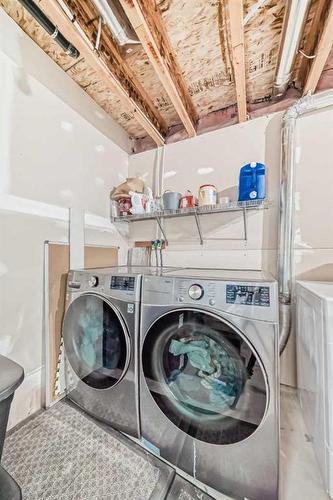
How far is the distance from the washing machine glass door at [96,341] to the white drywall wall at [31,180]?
0.76ft

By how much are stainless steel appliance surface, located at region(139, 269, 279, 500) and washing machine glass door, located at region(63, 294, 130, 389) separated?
187 mm

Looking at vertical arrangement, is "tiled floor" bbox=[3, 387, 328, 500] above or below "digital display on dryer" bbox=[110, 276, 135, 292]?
below

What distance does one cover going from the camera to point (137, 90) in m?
1.92

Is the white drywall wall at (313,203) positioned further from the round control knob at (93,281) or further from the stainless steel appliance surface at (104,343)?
the round control knob at (93,281)

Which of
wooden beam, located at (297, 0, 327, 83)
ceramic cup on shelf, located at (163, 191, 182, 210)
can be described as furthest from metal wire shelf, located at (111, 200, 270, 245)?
wooden beam, located at (297, 0, 327, 83)

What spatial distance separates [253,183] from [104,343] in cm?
157

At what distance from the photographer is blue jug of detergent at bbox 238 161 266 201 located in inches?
63.9

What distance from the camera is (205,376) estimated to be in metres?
1.11

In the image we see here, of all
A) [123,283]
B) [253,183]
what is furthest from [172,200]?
[123,283]

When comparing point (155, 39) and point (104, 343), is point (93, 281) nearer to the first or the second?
point (104, 343)

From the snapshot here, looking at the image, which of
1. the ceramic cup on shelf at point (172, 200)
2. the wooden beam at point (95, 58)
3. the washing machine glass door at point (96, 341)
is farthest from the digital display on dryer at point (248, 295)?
the wooden beam at point (95, 58)

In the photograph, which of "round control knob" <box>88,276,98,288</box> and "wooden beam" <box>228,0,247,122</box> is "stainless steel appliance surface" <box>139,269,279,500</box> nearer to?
"round control knob" <box>88,276,98,288</box>

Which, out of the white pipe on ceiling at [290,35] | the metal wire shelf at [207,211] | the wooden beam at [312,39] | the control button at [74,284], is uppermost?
the wooden beam at [312,39]

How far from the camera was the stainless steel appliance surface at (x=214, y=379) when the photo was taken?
3.02ft
